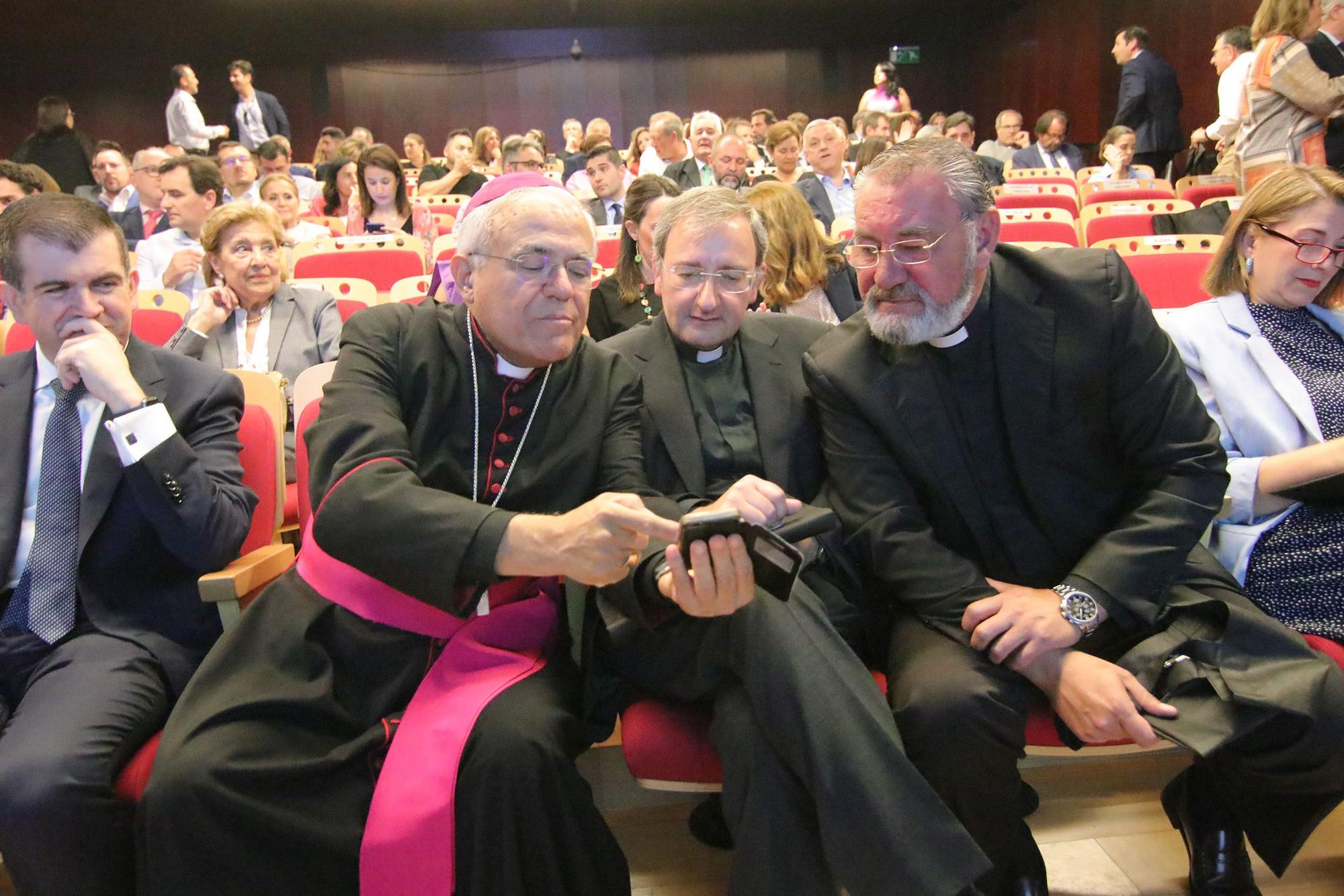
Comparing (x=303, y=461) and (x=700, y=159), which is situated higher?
(x=700, y=159)

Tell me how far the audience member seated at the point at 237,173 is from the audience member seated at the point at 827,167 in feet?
12.8

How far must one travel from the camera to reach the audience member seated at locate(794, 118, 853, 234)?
5992mm

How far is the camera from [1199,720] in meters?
1.65

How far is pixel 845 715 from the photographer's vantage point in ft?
5.03

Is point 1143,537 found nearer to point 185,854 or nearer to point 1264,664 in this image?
point 1264,664

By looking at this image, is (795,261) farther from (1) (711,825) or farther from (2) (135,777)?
(2) (135,777)

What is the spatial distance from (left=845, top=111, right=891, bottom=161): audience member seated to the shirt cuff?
8341 millimetres

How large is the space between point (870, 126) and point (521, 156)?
412 cm

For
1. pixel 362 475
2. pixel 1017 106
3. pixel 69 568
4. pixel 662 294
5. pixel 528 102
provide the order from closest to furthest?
pixel 362 475
pixel 69 568
pixel 662 294
pixel 1017 106
pixel 528 102

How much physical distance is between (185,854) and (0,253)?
134 cm

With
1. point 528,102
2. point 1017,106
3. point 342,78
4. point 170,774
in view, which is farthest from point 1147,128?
point 342,78

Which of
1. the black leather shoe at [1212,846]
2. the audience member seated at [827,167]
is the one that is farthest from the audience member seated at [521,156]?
the black leather shoe at [1212,846]

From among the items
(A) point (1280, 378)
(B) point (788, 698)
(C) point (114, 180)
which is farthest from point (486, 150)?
(B) point (788, 698)

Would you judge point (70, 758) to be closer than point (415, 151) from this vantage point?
Yes
